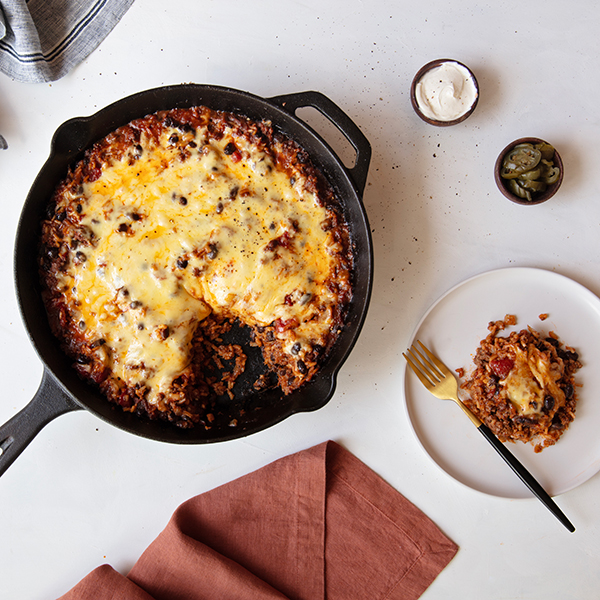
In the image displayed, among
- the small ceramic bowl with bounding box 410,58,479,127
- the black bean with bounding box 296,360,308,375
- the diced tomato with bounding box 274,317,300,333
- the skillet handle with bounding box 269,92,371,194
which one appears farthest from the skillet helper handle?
the small ceramic bowl with bounding box 410,58,479,127

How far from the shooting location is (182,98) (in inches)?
98.9

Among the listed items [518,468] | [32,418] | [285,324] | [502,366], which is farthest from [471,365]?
[32,418]

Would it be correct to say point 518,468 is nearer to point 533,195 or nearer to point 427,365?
point 427,365

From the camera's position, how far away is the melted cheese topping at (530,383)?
2592mm

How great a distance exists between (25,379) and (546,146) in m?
3.38

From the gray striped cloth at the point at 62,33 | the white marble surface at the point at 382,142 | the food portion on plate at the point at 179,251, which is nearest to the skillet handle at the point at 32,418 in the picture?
the food portion on plate at the point at 179,251

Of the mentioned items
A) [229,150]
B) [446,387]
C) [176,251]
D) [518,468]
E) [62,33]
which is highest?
[62,33]

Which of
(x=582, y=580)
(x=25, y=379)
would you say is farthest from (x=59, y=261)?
(x=582, y=580)

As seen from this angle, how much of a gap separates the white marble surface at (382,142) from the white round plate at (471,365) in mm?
120

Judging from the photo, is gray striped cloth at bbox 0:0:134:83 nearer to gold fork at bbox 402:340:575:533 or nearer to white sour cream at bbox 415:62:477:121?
white sour cream at bbox 415:62:477:121

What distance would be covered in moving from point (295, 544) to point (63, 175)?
255cm

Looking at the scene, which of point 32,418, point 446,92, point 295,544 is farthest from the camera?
point 295,544

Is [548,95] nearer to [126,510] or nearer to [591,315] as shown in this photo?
[591,315]

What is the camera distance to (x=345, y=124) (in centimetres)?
238
